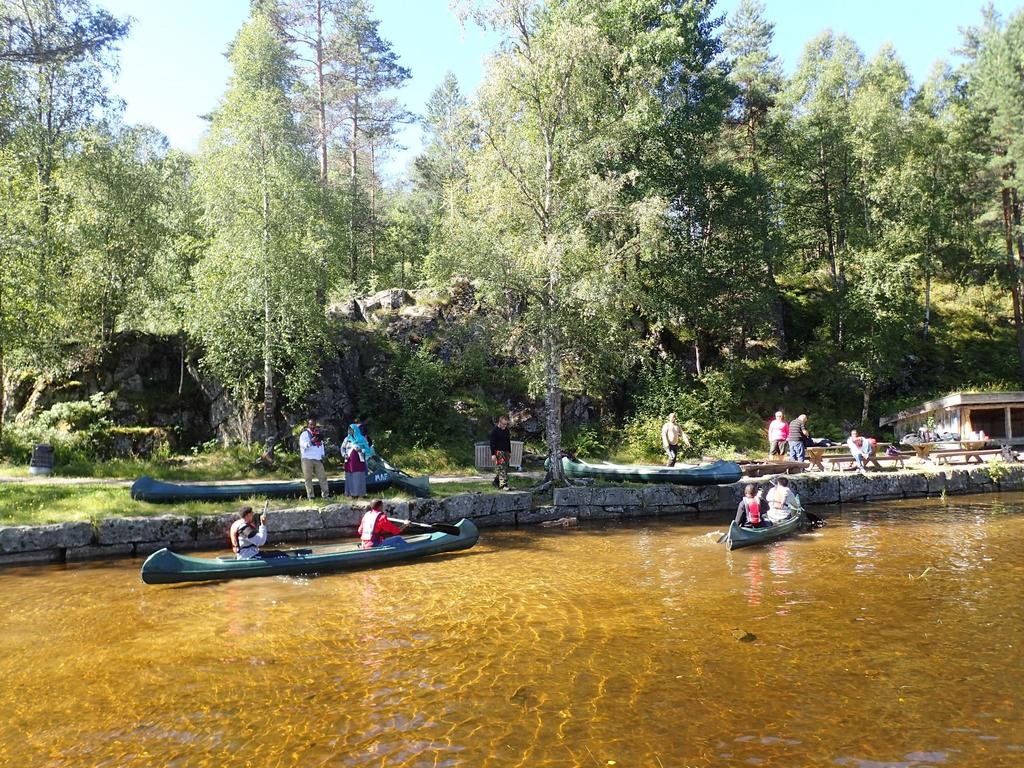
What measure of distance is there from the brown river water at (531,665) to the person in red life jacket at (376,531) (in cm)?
76

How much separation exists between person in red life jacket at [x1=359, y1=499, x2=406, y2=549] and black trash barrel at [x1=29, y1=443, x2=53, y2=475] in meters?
10.3

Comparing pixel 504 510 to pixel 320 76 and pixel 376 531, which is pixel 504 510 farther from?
pixel 320 76

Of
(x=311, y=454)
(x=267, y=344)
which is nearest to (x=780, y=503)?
(x=311, y=454)

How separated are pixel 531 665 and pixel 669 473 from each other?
481 inches

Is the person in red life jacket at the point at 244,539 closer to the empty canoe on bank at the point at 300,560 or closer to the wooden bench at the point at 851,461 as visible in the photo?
the empty canoe on bank at the point at 300,560

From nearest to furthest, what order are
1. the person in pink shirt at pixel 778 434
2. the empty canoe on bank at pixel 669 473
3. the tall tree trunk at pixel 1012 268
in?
the empty canoe on bank at pixel 669 473 < the person in pink shirt at pixel 778 434 < the tall tree trunk at pixel 1012 268

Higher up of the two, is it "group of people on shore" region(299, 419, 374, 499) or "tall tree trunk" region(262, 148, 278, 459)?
"tall tree trunk" region(262, 148, 278, 459)

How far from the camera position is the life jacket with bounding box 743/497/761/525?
1433cm

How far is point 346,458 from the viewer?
15430 millimetres

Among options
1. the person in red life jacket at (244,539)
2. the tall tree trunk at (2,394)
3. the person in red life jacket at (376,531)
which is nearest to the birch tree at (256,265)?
the tall tree trunk at (2,394)

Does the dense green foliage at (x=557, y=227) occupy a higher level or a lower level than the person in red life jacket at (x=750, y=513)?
higher

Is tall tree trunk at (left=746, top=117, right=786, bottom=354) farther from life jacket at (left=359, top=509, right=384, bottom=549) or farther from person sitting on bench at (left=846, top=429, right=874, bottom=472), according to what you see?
life jacket at (left=359, top=509, right=384, bottom=549)

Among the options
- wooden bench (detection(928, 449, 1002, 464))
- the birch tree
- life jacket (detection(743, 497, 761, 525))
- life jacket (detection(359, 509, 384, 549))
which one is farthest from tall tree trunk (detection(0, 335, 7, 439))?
wooden bench (detection(928, 449, 1002, 464))

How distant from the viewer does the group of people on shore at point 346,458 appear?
15.0 metres
